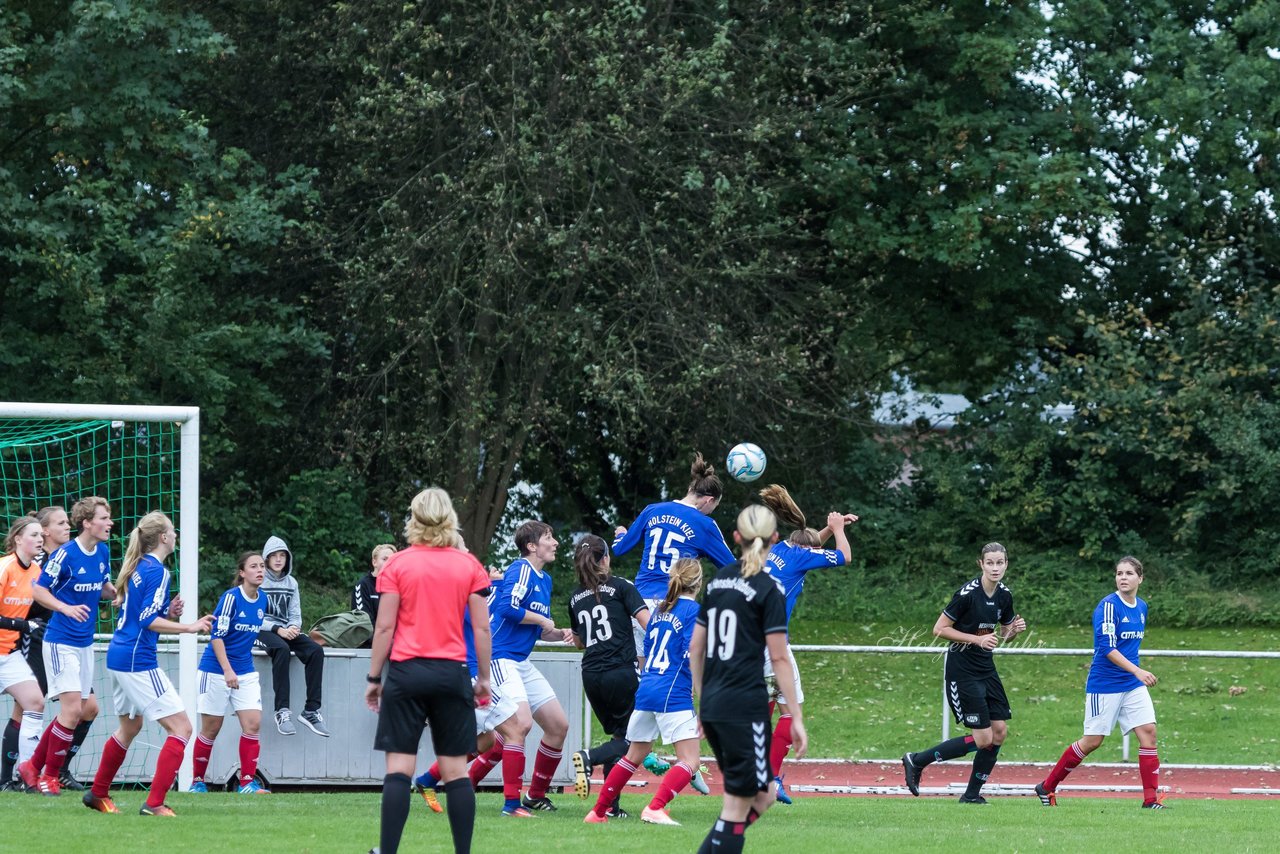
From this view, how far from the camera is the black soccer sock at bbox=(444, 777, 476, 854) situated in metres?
7.56

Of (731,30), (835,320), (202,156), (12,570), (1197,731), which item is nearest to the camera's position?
(12,570)

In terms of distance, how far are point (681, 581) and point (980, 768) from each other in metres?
3.91

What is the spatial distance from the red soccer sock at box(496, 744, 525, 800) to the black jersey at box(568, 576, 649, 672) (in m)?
0.78

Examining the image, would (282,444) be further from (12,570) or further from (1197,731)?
(1197,731)

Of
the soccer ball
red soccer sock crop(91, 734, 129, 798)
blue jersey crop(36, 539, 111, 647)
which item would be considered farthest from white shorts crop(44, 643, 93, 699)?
the soccer ball

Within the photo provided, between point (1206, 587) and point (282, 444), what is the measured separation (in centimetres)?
1383

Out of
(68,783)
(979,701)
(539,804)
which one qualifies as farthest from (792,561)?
(68,783)

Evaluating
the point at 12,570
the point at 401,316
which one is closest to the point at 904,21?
the point at 401,316

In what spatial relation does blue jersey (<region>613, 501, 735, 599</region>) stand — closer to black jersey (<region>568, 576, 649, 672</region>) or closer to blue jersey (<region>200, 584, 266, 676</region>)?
black jersey (<region>568, 576, 649, 672</region>)

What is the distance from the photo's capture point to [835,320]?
24297mm

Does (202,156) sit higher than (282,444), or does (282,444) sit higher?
(202,156)

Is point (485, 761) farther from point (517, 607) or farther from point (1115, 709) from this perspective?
point (1115, 709)

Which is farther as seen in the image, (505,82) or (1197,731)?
(505,82)

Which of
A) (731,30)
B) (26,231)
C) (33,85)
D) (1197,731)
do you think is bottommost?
(1197,731)
